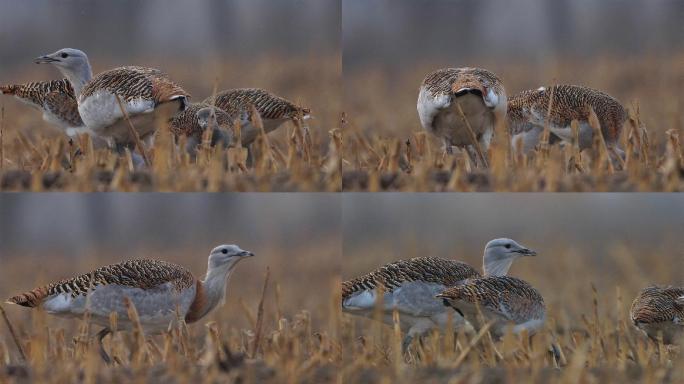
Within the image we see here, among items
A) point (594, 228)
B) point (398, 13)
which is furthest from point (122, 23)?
point (594, 228)

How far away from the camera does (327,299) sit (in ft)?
21.8

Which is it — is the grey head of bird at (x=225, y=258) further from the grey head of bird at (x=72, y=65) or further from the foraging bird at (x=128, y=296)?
the grey head of bird at (x=72, y=65)

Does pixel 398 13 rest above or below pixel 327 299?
above

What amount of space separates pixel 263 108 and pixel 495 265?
105 centimetres

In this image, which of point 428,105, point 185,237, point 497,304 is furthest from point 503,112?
point 185,237

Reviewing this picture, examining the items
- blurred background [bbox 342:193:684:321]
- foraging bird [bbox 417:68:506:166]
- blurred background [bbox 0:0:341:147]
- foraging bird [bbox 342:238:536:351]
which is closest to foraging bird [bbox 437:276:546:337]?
foraging bird [bbox 342:238:536:351]

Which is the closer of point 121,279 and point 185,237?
point 121,279

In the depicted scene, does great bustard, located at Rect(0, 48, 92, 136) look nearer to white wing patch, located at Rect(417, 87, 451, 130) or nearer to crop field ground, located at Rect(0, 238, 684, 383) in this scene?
crop field ground, located at Rect(0, 238, 684, 383)

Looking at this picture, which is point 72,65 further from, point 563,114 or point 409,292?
point 563,114

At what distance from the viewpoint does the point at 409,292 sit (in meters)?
6.56

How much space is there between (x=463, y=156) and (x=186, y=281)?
1.13 meters

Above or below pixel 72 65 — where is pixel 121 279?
below

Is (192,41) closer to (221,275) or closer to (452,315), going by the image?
(221,275)

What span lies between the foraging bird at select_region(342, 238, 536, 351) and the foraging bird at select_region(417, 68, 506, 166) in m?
0.45
